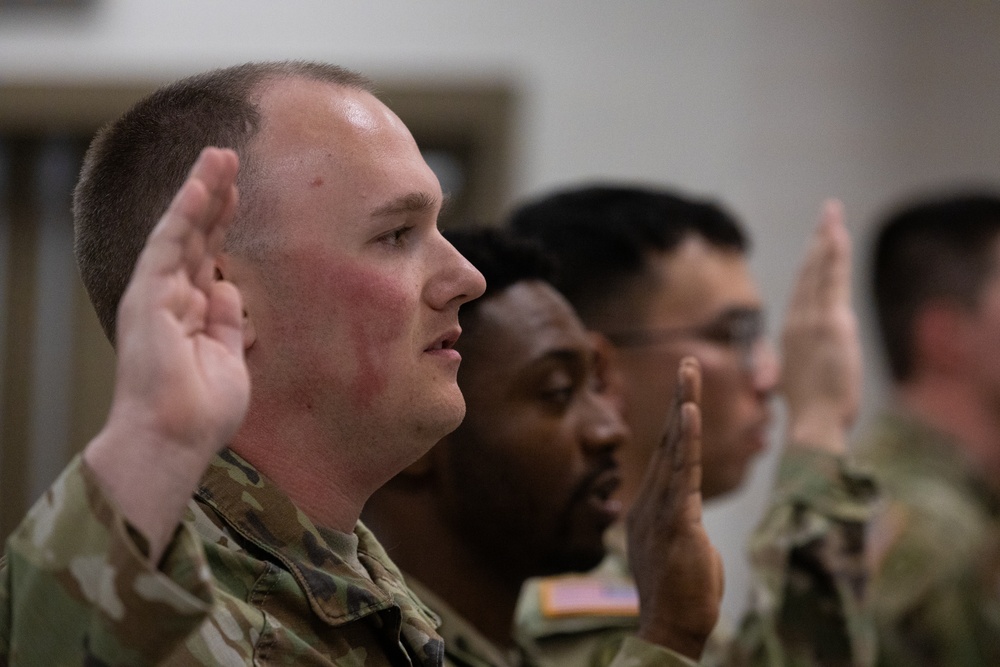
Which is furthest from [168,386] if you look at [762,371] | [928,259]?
[928,259]

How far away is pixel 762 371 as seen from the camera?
75.0 inches

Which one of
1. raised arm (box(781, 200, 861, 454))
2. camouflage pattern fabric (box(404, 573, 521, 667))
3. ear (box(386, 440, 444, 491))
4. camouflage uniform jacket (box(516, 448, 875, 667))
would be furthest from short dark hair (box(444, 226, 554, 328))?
raised arm (box(781, 200, 861, 454))

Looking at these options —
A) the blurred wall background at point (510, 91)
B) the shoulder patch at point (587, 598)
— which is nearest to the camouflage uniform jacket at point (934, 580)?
the shoulder patch at point (587, 598)

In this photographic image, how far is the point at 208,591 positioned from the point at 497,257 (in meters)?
0.70

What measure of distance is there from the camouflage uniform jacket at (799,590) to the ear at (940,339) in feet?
3.23

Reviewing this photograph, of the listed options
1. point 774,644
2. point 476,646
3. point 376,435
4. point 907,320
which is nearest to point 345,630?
point 376,435

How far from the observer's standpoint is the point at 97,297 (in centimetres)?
97

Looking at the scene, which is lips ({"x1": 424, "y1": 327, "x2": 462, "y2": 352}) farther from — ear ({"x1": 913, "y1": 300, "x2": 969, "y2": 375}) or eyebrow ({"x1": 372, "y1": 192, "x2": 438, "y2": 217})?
ear ({"x1": 913, "y1": 300, "x2": 969, "y2": 375})

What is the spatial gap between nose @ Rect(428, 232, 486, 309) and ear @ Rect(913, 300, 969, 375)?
1913 millimetres

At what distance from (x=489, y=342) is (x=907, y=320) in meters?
1.67

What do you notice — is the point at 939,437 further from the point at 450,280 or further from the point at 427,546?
the point at 450,280

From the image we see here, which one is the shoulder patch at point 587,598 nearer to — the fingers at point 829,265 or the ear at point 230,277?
the fingers at point 829,265

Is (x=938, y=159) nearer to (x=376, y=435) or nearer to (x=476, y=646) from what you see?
(x=476, y=646)

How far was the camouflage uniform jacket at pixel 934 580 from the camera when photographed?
220 centimetres
